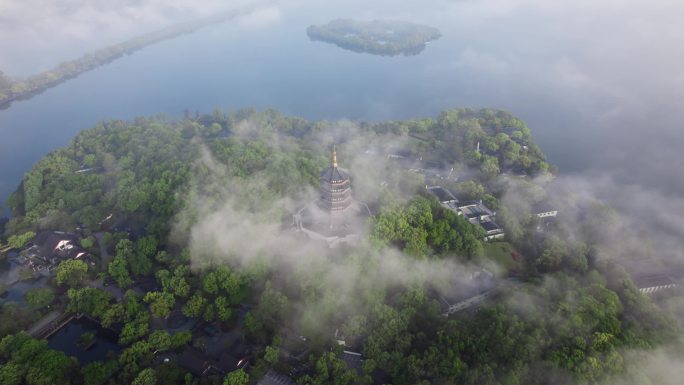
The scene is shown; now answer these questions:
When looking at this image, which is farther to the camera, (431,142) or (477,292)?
(431,142)

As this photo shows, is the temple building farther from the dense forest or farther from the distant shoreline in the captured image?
the distant shoreline

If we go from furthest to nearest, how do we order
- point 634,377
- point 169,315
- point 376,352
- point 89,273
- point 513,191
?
point 513,191 → point 89,273 → point 169,315 → point 376,352 → point 634,377

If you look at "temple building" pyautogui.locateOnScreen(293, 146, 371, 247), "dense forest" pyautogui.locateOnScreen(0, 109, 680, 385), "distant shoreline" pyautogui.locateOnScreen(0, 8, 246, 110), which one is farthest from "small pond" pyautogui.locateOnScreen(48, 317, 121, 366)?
"distant shoreline" pyautogui.locateOnScreen(0, 8, 246, 110)

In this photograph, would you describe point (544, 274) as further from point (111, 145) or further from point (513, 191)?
point (111, 145)

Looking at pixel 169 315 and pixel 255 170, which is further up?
pixel 255 170

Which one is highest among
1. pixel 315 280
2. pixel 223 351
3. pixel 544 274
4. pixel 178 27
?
pixel 178 27

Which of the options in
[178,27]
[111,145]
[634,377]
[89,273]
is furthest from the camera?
[178,27]

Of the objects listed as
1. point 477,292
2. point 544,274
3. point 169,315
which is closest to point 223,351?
point 169,315

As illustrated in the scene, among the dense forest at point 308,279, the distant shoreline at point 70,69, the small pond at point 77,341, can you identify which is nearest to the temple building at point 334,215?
the dense forest at point 308,279
